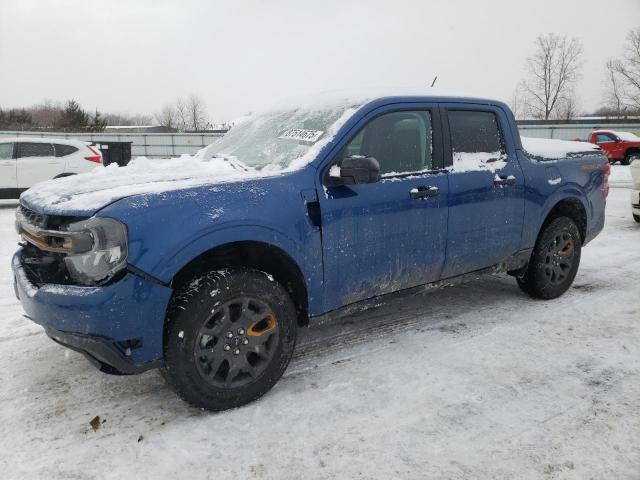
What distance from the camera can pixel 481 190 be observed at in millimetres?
3764

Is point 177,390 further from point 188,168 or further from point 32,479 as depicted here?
point 188,168

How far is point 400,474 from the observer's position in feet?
7.38

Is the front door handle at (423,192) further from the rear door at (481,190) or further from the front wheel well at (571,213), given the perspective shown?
the front wheel well at (571,213)

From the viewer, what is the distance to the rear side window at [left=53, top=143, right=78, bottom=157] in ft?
38.8

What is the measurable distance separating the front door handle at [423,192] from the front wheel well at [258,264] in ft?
3.17

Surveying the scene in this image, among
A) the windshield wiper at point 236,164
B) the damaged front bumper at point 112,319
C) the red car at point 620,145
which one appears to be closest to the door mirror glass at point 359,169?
the windshield wiper at point 236,164

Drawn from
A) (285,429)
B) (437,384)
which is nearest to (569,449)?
(437,384)

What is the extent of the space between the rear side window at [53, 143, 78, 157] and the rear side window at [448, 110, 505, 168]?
1070 centimetres

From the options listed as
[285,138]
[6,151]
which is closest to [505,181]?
[285,138]

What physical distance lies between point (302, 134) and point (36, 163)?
10369 mm

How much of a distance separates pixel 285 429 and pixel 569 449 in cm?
137

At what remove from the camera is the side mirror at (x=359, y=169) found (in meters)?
2.87

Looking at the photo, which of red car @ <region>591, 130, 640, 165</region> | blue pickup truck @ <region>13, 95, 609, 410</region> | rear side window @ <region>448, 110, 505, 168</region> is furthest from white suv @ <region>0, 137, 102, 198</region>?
red car @ <region>591, 130, 640, 165</region>

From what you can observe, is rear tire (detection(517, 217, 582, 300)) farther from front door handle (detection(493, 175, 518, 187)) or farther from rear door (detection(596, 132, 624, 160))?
rear door (detection(596, 132, 624, 160))
